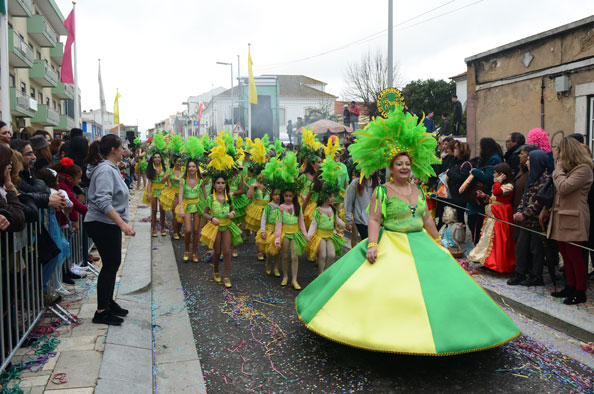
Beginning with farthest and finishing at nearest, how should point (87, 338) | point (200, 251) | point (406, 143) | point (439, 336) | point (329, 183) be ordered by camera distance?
point (200, 251) → point (329, 183) → point (406, 143) → point (87, 338) → point (439, 336)

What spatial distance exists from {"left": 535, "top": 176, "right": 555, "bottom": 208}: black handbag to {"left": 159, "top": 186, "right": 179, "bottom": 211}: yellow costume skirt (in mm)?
7620

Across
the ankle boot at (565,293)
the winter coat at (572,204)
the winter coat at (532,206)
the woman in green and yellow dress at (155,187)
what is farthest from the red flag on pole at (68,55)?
the ankle boot at (565,293)

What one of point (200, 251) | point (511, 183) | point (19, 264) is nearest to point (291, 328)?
point (19, 264)

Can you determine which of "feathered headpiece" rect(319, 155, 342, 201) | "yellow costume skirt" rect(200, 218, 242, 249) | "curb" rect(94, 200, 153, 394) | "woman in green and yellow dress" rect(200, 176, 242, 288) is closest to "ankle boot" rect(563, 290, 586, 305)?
"feathered headpiece" rect(319, 155, 342, 201)

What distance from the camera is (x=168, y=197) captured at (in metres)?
11.7

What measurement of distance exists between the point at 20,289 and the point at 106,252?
866mm

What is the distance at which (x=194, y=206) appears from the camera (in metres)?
9.39

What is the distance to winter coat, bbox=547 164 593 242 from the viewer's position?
6027 millimetres

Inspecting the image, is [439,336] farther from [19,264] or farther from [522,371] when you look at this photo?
[19,264]

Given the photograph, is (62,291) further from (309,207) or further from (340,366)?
(309,207)

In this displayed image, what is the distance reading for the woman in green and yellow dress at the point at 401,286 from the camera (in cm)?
434

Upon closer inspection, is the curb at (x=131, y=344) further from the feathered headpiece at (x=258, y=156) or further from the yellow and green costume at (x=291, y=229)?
the feathered headpiece at (x=258, y=156)

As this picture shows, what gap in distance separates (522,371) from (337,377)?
1.61 meters

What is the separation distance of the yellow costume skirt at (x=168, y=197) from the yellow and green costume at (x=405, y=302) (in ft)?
23.3
